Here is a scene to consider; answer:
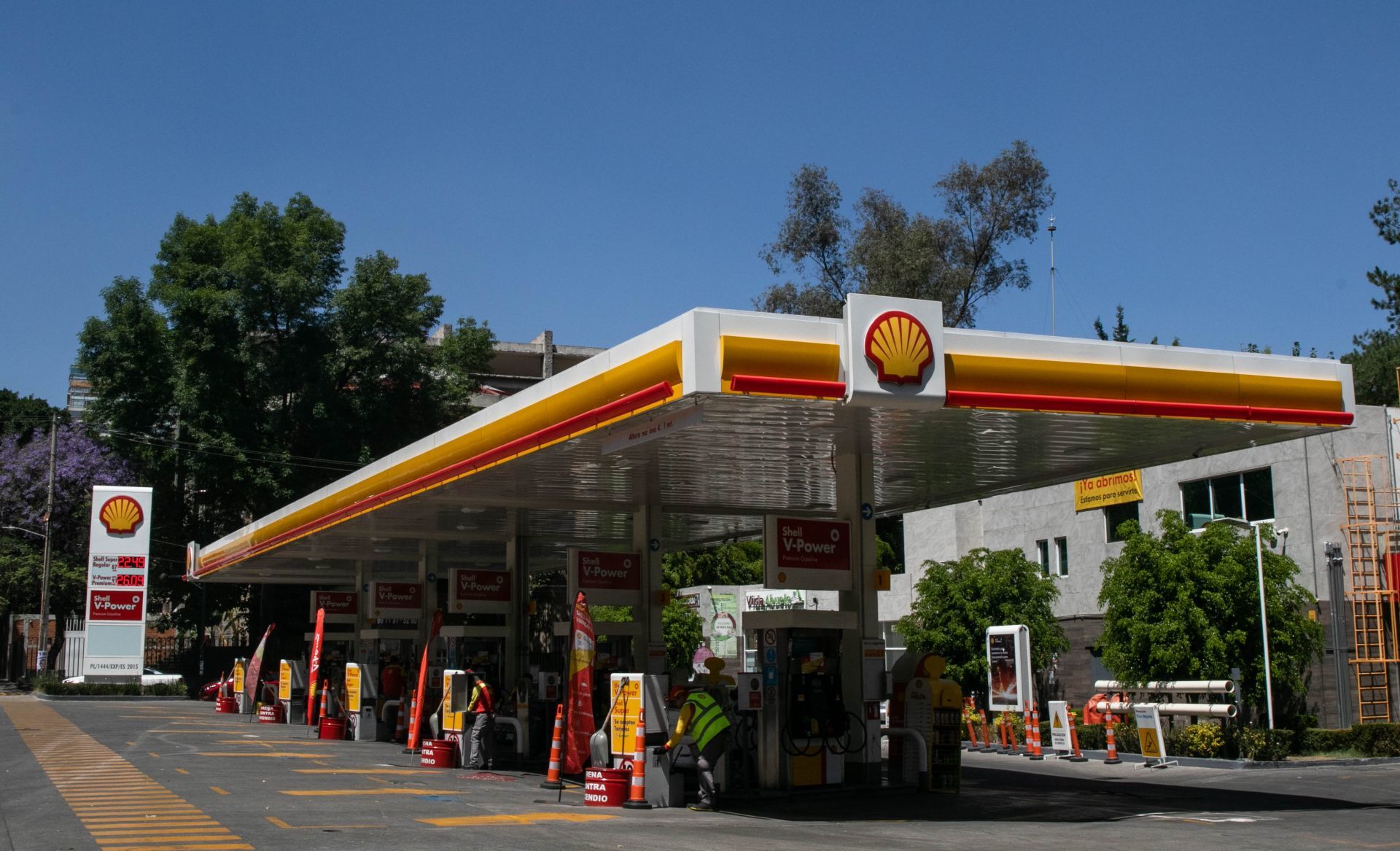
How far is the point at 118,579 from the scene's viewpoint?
143 ft

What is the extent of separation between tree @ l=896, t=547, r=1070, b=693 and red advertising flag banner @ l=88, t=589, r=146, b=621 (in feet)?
87.1

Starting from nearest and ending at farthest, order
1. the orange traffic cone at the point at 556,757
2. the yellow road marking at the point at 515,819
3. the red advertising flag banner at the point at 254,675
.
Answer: the yellow road marking at the point at 515,819 < the orange traffic cone at the point at 556,757 < the red advertising flag banner at the point at 254,675

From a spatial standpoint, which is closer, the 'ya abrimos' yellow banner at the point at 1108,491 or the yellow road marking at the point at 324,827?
the yellow road marking at the point at 324,827

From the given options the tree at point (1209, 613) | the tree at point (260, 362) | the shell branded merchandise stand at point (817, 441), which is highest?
the tree at point (260, 362)

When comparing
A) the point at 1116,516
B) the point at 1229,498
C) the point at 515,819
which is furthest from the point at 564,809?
the point at 1116,516

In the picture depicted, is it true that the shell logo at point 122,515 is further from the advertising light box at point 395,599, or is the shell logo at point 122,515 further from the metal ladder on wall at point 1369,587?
the metal ladder on wall at point 1369,587

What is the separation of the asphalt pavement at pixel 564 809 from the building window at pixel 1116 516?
9755 mm

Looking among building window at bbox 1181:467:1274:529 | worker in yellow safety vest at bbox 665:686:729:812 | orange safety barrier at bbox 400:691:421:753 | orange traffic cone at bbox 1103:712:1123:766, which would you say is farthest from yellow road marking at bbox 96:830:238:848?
building window at bbox 1181:467:1274:529

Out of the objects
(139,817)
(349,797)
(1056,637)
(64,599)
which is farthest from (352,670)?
(64,599)

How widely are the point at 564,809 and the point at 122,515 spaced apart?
33.5 metres

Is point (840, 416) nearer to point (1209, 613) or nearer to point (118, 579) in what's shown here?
point (1209, 613)

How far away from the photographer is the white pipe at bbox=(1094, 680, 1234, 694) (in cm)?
2342

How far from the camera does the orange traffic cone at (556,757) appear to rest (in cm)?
1672

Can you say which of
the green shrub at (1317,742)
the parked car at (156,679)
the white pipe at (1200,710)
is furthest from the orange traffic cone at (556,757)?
the parked car at (156,679)
